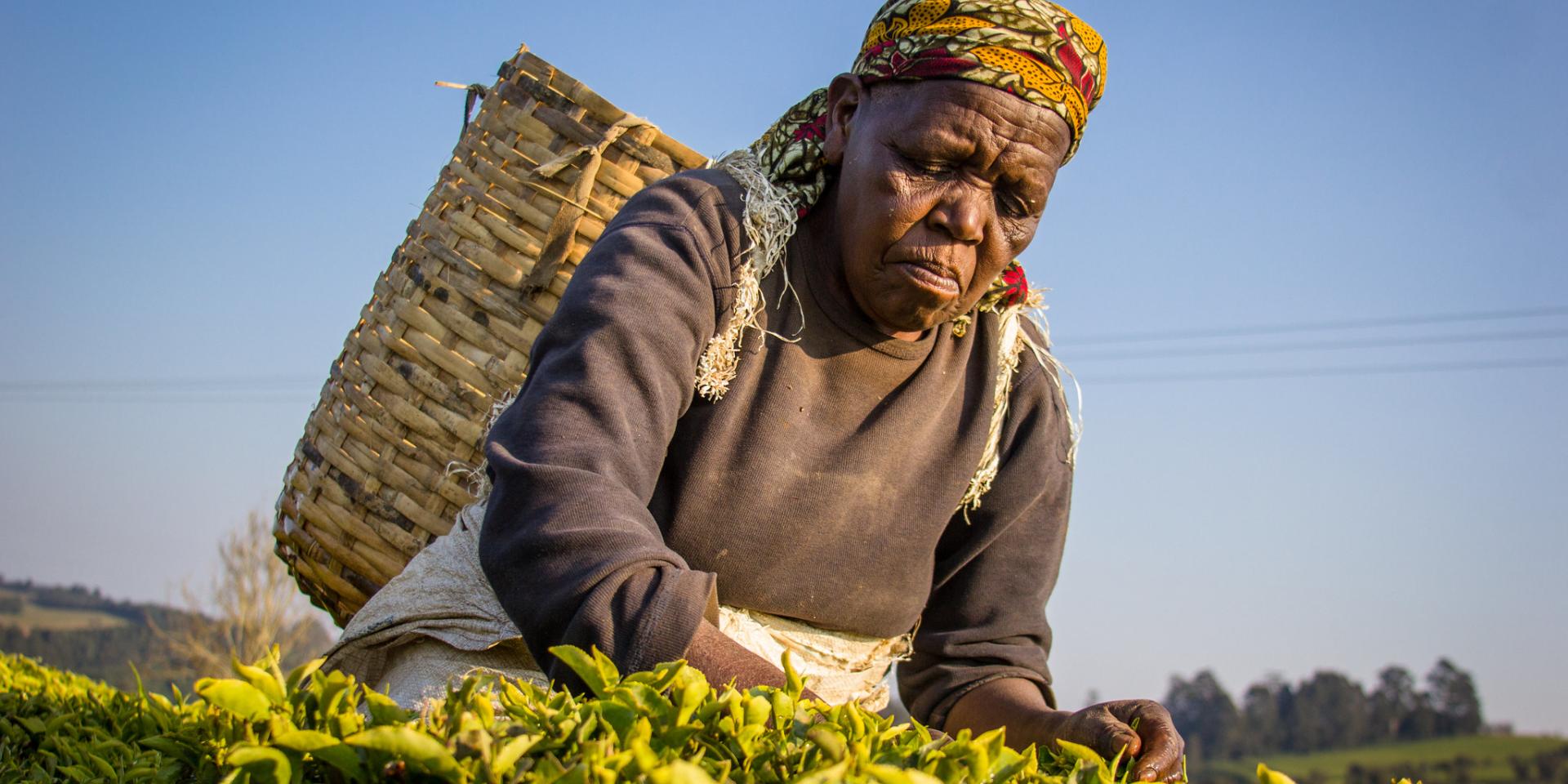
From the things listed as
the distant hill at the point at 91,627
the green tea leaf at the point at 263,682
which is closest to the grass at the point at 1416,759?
the distant hill at the point at 91,627

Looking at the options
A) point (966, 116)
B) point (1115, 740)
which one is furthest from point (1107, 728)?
point (966, 116)

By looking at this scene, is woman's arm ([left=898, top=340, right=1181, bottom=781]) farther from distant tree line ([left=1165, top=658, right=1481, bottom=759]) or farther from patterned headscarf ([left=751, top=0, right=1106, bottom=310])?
distant tree line ([left=1165, top=658, right=1481, bottom=759])

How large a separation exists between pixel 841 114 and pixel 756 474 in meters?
0.83

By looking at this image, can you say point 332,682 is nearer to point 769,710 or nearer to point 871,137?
point 769,710

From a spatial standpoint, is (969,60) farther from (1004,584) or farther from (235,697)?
(235,697)

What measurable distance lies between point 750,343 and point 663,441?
38 centimetres

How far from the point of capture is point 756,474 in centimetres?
254

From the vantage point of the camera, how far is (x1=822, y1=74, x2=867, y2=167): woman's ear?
2680 millimetres

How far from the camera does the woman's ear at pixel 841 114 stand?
2.68 m

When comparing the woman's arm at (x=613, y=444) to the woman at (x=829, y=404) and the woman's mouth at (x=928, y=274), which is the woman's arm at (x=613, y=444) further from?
the woman's mouth at (x=928, y=274)

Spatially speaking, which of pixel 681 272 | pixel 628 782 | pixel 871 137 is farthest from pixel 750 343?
pixel 628 782

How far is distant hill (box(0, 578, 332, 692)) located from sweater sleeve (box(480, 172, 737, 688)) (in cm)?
2466

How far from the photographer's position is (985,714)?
285 cm

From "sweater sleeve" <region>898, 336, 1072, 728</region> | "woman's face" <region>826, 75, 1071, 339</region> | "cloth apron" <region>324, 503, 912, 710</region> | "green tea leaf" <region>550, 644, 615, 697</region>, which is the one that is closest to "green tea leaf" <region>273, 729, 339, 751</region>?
"green tea leaf" <region>550, 644, 615, 697</region>
